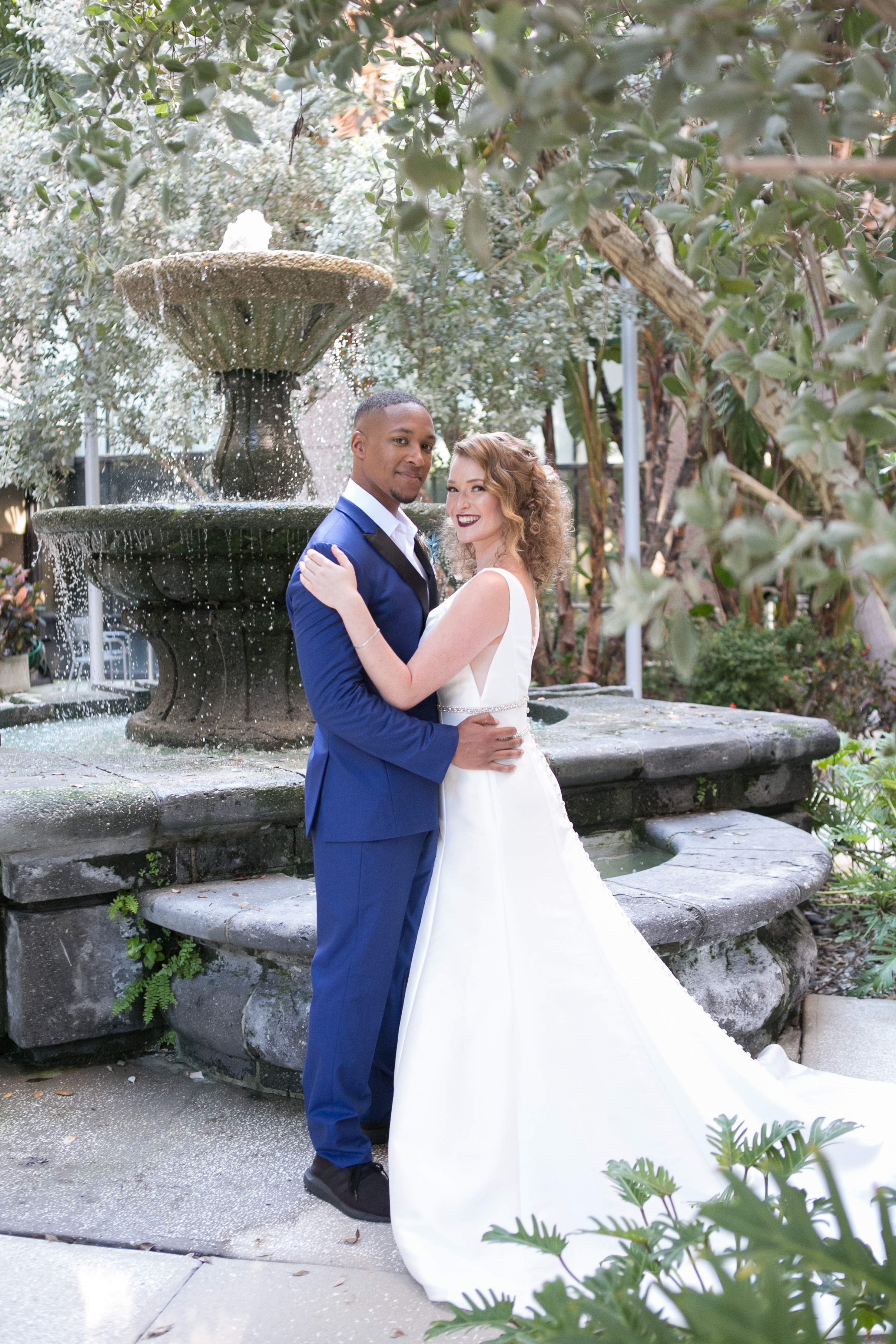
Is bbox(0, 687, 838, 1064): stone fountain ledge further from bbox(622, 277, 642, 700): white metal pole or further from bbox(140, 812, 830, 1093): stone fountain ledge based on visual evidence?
bbox(622, 277, 642, 700): white metal pole

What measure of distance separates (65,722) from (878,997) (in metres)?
4.64

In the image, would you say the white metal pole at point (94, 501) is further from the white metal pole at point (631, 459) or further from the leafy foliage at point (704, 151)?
the leafy foliage at point (704, 151)

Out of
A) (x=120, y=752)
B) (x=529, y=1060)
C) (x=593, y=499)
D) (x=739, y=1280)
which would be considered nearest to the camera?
(x=739, y=1280)

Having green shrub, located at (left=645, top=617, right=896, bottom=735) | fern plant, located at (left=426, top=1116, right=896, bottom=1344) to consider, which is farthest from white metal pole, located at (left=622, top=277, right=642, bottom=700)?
fern plant, located at (left=426, top=1116, right=896, bottom=1344)

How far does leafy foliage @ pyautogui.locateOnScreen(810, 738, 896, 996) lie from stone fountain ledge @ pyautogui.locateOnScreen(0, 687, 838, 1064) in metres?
0.66

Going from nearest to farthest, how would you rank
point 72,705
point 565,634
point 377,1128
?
point 377,1128 < point 72,705 < point 565,634

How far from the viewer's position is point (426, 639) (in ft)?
9.45

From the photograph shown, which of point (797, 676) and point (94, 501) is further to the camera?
point (94, 501)

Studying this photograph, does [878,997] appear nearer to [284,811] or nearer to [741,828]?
[741,828]

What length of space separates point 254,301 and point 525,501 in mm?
2918

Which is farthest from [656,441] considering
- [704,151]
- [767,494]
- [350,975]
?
[767,494]

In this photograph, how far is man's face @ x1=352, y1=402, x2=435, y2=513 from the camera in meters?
3.00

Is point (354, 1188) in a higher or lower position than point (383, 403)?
lower

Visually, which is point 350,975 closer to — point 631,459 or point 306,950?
point 306,950
